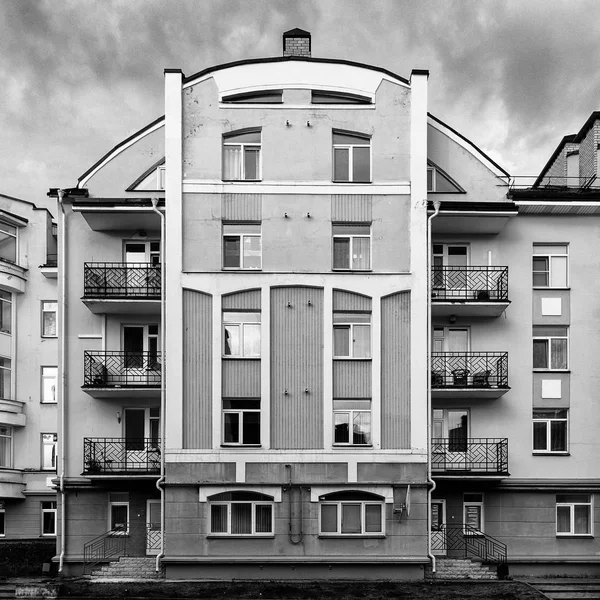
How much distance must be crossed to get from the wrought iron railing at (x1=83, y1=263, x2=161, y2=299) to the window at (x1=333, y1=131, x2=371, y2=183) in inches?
268

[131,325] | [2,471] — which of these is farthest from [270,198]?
[2,471]

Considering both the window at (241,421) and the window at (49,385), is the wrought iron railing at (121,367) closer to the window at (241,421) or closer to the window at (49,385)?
the window at (241,421)

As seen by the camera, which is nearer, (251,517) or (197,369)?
(251,517)

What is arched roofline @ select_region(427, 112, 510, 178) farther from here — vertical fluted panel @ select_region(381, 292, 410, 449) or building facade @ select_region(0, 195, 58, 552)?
building facade @ select_region(0, 195, 58, 552)

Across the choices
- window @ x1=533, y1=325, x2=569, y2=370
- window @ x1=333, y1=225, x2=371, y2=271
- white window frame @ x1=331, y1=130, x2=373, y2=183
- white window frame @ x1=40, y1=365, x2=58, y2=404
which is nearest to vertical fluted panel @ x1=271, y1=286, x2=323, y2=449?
window @ x1=333, y1=225, x2=371, y2=271

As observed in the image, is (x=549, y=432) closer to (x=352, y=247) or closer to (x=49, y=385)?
(x=352, y=247)

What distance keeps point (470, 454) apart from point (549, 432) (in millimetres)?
2837

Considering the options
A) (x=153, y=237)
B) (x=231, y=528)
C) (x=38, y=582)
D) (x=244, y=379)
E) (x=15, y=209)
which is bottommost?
(x=38, y=582)

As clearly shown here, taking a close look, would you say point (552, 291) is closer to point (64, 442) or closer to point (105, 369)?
point (105, 369)

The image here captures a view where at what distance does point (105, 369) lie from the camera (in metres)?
26.0

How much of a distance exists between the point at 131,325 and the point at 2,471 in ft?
34.6

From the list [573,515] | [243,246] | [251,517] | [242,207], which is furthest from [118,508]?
[573,515]

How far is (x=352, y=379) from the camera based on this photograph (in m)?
24.6

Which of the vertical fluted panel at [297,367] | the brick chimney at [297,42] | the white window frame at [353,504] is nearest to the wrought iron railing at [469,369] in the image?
the vertical fluted panel at [297,367]
